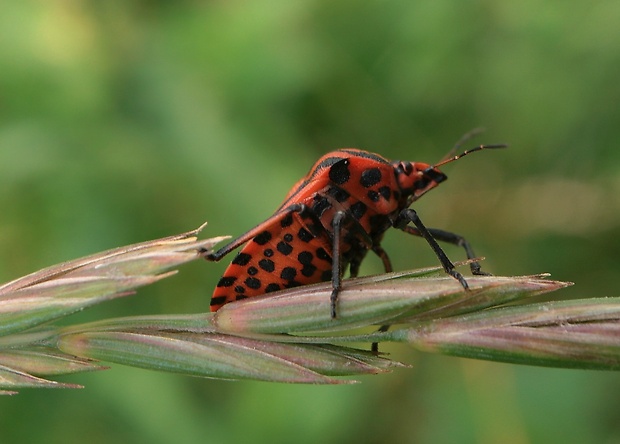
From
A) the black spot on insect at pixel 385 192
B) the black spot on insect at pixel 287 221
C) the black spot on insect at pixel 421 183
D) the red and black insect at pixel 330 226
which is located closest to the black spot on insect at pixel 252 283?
the red and black insect at pixel 330 226

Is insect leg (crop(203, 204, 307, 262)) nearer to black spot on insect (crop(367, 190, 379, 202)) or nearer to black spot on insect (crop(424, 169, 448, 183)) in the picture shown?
black spot on insect (crop(367, 190, 379, 202))

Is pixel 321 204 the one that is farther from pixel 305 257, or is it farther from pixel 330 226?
pixel 305 257

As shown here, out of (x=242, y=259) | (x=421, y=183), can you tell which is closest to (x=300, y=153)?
(x=421, y=183)

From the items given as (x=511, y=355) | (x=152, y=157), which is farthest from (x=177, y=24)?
(x=511, y=355)

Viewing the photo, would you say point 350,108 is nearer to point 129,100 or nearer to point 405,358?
point 129,100

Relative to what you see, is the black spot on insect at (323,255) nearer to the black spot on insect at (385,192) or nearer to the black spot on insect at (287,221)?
the black spot on insect at (287,221)
